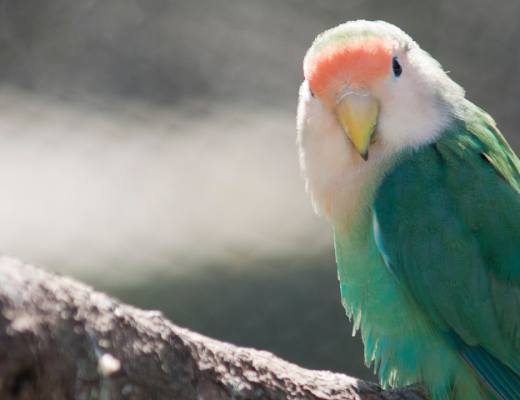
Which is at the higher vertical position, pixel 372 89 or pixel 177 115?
pixel 177 115

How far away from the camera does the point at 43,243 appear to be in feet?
12.5

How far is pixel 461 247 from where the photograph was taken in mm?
1549

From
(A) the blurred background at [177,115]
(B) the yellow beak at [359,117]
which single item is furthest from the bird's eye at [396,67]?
(A) the blurred background at [177,115]

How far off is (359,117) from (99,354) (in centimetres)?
96

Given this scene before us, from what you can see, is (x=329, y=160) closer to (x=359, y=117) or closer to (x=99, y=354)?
(x=359, y=117)

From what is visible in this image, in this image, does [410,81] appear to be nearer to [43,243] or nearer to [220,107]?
[220,107]

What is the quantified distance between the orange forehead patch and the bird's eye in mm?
30

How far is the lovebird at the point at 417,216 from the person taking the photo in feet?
5.04

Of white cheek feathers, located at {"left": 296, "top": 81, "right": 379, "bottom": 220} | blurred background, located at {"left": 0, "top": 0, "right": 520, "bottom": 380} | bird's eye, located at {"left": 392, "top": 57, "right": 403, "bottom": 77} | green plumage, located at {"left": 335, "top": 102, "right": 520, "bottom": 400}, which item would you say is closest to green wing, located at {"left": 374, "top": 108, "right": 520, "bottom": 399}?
green plumage, located at {"left": 335, "top": 102, "right": 520, "bottom": 400}

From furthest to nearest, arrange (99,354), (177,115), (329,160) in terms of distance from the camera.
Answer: (177,115)
(329,160)
(99,354)

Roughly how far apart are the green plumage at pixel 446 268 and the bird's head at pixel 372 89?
0.28 ft

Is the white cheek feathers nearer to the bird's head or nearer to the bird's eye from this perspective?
the bird's head

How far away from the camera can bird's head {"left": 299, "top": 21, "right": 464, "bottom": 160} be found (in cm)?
157

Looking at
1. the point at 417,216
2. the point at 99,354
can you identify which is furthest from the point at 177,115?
the point at 99,354
